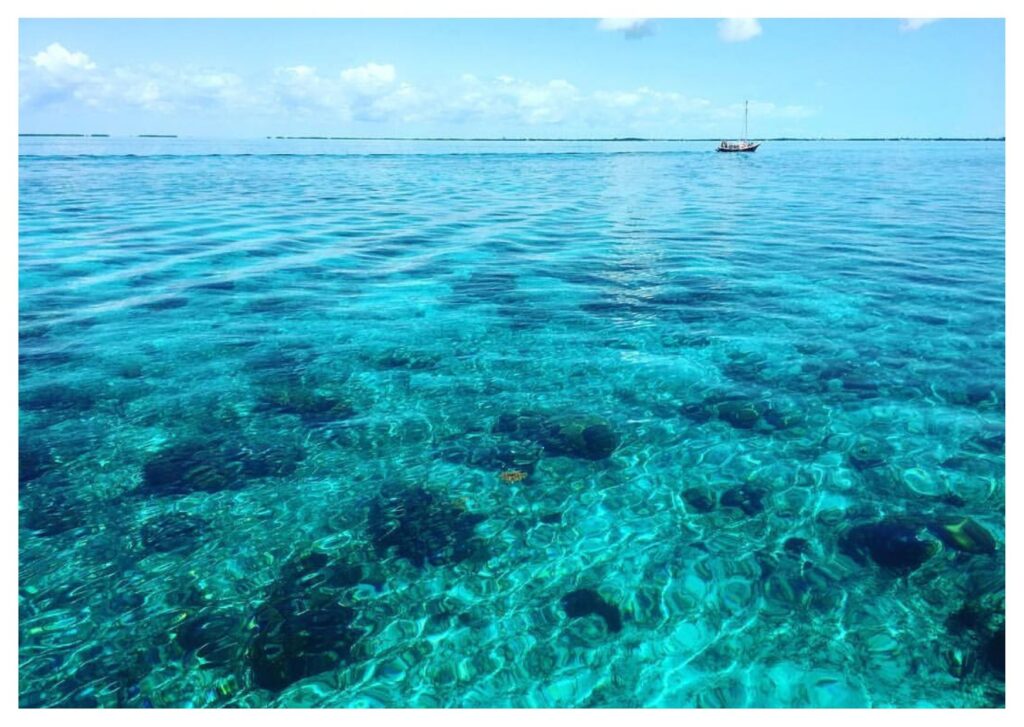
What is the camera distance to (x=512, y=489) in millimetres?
8906

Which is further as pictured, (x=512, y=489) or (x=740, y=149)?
(x=740, y=149)

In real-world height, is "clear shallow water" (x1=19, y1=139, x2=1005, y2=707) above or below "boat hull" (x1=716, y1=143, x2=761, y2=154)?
below

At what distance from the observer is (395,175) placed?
63156 mm

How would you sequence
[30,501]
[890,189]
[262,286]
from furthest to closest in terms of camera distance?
[890,189], [262,286], [30,501]

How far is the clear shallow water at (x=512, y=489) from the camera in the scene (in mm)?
6285

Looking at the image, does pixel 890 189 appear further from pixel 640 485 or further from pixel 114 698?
pixel 114 698

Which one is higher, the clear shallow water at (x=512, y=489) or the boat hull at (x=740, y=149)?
the boat hull at (x=740, y=149)

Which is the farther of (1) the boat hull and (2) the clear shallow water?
(1) the boat hull

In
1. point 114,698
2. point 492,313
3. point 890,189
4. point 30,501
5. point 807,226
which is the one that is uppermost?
point 890,189

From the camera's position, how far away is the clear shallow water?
629cm

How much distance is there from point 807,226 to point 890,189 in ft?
77.4

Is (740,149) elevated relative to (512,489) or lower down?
elevated

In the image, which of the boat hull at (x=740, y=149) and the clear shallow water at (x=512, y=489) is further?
the boat hull at (x=740, y=149)

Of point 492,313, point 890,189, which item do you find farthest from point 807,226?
point 890,189
